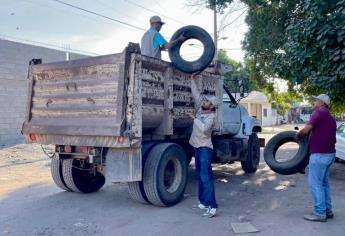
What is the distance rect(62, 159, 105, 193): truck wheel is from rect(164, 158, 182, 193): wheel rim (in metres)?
1.45

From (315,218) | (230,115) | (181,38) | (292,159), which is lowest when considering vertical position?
(315,218)

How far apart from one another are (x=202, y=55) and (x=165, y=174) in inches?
86.7

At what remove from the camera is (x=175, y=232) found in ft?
17.0

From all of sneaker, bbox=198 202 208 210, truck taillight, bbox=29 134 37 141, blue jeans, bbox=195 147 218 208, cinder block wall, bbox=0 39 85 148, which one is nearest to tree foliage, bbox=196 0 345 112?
blue jeans, bbox=195 147 218 208

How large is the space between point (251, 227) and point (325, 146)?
158 centimetres

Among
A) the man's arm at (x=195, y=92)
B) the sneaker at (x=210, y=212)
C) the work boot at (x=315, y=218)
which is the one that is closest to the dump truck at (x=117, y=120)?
the man's arm at (x=195, y=92)

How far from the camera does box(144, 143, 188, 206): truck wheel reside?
20.0 ft

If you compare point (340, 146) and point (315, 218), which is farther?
point (340, 146)

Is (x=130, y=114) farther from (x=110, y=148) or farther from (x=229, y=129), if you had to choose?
(x=229, y=129)

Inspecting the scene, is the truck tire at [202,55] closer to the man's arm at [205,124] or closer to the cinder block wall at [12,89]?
the man's arm at [205,124]

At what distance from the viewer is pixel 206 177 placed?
6.10 meters

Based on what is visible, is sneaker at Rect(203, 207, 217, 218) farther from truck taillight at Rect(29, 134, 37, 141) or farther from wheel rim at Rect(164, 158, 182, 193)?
truck taillight at Rect(29, 134, 37, 141)

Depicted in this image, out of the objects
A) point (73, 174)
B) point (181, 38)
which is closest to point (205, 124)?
point (181, 38)

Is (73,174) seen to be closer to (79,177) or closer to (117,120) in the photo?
(79,177)
